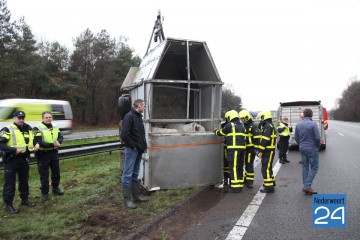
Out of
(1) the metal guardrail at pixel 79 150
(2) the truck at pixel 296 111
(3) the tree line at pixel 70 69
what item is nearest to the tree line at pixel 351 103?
(3) the tree line at pixel 70 69

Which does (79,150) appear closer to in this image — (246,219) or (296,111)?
(246,219)

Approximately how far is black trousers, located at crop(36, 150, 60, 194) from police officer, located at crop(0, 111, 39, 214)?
14.3 inches

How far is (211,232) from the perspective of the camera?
407 cm

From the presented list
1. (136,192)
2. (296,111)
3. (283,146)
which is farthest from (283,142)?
(136,192)

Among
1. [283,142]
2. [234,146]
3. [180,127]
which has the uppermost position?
[180,127]

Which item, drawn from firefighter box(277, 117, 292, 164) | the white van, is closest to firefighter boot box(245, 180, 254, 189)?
firefighter box(277, 117, 292, 164)

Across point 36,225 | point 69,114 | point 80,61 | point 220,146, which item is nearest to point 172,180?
point 220,146

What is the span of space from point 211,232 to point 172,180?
1.87 metres

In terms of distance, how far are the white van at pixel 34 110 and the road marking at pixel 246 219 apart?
13644mm

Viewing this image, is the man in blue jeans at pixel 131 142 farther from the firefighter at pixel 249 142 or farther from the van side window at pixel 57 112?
the van side window at pixel 57 112

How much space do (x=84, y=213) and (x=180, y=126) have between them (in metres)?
2.99

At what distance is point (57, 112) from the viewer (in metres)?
20.6

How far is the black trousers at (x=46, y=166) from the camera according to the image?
5844mm

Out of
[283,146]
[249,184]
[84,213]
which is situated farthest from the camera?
[283,146]
